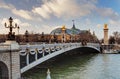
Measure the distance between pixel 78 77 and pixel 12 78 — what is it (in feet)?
32.9

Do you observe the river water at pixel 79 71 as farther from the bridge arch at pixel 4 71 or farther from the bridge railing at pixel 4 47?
the bridge railing at pixel 4 47

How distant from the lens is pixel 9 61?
20172mm

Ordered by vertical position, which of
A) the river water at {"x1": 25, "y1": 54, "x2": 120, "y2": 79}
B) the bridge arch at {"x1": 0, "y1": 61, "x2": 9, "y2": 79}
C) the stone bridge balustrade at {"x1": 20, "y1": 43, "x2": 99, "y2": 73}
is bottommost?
the river water at {"x1": 25, "y1": 54, "x2": 120, "y2": 79}

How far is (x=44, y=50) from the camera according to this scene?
98.3 ft

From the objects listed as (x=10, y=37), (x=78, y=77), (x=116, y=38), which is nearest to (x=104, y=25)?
(x=116, y=38)

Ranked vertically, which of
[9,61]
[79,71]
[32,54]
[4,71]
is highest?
[32,54]

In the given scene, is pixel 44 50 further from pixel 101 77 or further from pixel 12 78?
pixel 12 78

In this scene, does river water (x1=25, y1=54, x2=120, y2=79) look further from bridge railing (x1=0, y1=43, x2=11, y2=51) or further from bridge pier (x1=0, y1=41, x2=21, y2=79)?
bridge railing (x1=0, y1=43, x2=11, y2=51)

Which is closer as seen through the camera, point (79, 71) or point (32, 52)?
point (32, 52)

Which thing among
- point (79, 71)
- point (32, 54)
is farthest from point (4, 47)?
point (79, 71)

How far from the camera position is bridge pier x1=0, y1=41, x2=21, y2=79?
19594 millimetres


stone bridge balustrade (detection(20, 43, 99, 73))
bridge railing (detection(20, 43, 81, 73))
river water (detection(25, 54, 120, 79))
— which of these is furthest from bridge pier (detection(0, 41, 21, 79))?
river water (detection(25, 54, 120, 79))

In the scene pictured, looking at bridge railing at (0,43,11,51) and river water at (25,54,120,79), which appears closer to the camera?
bridge railing at (0,43,11,51)

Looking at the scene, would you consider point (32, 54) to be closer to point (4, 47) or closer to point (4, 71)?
point (4, 71)
